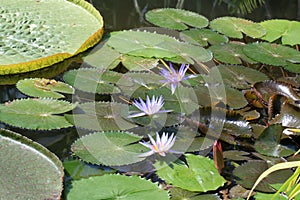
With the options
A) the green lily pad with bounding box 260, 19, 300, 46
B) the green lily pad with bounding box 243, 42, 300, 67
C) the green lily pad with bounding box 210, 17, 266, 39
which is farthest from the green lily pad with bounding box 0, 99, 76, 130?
the green lily pad with bounding box 260, 19, 300, 46

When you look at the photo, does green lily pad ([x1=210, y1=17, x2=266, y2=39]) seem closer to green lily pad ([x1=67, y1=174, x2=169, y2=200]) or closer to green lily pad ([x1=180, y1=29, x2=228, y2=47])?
green lily pad ([x1=180, y1=29, x2=228, y2=47])

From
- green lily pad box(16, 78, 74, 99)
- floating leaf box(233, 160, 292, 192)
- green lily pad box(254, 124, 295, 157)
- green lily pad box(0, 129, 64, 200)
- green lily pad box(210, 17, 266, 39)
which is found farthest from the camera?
green lily pad box(210, 17, 266, 39)

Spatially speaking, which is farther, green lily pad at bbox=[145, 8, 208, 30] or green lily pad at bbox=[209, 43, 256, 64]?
green lily pad at bbox=[145, 8, 208, 30]

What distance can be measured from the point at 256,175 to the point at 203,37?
0.96 meters

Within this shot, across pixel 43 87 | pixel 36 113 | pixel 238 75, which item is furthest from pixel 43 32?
pixel 238 75

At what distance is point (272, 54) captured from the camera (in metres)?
2.04

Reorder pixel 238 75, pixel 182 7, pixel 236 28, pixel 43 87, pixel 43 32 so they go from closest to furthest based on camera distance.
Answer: pixel 43 87, pixel 238 75, pixel 43 32, pixel 236 28, pixel 182 7

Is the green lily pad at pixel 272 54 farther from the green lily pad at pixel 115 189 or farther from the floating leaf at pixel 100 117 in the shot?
the green lily pad at pixel 115 189

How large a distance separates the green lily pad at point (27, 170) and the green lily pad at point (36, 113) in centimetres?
13

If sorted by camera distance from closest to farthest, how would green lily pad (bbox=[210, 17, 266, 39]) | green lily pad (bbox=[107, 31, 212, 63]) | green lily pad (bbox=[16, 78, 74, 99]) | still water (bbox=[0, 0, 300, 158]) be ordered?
green lily pad (bbox=[16, 78, 74, 99]) → green lily pad (bbox=[107, 31, 212, 63]) → green lily pad (bbox=[210, 17, 266, 39]) → still water (bbox=[0, 0, 300, 158])

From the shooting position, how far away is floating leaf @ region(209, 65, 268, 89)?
1805 mm

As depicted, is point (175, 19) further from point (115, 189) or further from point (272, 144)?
point (115, 189)

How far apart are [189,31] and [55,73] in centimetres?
68

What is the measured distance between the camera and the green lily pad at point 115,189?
3.97 feet
